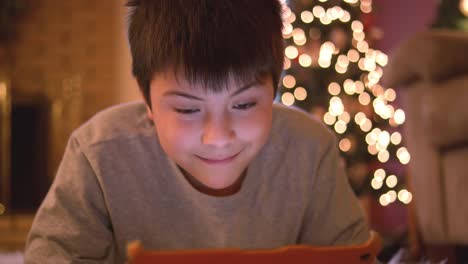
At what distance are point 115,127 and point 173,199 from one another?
5.6 inches

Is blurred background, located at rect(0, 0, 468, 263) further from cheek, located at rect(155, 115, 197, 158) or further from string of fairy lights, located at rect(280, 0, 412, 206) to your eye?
cheek, located at rect(155, 115, 197, 158)

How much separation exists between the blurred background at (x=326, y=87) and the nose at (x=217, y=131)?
0.88 metres

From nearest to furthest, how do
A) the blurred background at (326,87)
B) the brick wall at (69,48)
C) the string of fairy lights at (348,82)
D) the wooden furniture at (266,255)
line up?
the wooden furniture at (266,255)
the blurred background at (326,87)
the string of fairy lights at (348,82)
the brick wall at (69,48)

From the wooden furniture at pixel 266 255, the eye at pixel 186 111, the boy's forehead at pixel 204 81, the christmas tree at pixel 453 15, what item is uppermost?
the christmas tree at pixel 453 15

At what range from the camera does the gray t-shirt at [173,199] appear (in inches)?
33.0

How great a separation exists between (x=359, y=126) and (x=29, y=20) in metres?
1.98

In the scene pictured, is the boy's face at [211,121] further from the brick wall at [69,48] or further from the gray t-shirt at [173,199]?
the brick wall at [69,48]

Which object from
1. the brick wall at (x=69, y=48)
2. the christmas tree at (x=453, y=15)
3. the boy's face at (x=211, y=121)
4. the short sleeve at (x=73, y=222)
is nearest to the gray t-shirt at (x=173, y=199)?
the short sleeve at (x=73, y=222)

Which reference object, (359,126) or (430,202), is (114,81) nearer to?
(359,126)

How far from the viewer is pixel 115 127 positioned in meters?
0.91

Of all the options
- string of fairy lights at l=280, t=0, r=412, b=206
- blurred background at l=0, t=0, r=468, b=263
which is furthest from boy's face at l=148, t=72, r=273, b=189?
string of fairy lights at l=280, t=0, r=412, b=206

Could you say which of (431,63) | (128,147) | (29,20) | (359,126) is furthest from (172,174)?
(29,20)

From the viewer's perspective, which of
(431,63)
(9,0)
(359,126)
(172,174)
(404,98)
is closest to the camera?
Result: (172,174)

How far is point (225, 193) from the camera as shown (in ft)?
2.97
